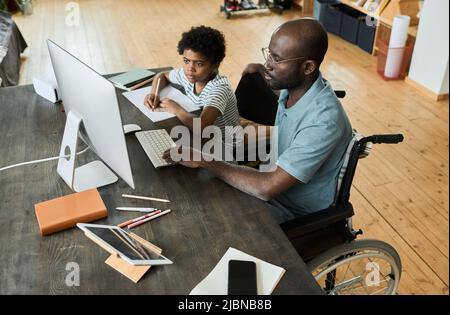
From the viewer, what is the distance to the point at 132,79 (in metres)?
2.14

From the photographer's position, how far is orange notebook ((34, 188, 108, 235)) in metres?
1.25

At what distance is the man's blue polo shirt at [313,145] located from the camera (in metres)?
1.39

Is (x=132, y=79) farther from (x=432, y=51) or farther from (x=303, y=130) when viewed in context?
(x=432, y=51)

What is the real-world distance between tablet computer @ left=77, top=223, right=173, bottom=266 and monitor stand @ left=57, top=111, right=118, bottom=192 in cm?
24

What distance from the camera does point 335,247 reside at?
1517 millimetres

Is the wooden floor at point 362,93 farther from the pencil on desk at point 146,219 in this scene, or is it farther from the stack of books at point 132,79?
the stack of books at point 132,79

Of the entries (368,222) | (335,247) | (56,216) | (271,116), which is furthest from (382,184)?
(56,216)

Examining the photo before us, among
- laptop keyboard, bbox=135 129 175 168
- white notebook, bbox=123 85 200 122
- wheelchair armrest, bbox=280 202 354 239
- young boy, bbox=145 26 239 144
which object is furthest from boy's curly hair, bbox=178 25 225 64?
wheelchair armrest, bbox=280 202 354 239

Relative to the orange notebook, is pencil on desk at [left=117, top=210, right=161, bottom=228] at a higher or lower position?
lower

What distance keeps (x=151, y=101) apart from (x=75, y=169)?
52cm

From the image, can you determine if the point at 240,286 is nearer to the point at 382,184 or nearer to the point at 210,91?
the point at 210,91

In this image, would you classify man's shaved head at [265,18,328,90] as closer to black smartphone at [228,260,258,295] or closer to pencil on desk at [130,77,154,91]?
black smartphone at [228,260,258,295]

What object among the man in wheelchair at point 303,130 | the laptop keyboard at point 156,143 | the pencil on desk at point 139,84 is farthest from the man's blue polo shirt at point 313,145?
the pencil on desk at point 139,84

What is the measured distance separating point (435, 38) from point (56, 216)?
3.35 metres
